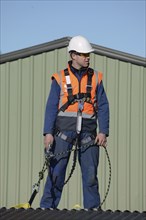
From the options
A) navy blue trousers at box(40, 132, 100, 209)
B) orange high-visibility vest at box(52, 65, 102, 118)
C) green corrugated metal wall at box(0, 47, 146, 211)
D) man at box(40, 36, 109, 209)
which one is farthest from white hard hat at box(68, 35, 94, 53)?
green corrugated metal wall at box(0, 47, 146, 211)

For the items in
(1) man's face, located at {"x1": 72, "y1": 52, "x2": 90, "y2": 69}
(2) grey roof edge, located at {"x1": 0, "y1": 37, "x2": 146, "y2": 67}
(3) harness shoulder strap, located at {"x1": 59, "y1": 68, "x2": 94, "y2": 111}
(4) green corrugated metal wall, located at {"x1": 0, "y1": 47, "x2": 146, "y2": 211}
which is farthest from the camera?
(4) green corrugated metal wall, located at {"x1": 0, "y1": 47, "x2": 146, "y2": 211}

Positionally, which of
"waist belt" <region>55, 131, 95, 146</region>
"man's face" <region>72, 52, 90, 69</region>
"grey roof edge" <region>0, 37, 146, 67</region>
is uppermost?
"grey roof edge" <region>0, 37, 146, 67</region>

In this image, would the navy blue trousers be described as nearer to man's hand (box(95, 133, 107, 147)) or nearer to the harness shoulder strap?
man's hand (box(95, 133, 107, 147))

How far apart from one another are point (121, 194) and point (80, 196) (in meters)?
0.76

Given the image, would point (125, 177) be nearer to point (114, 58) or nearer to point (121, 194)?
point (121, 194)

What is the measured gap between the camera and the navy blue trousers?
7.43 m

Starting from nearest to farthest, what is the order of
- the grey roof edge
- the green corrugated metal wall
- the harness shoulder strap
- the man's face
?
the harness shoulder strap
the man's face
the grey roof edge
the green corrugated metal wall

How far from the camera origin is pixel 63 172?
7527mm

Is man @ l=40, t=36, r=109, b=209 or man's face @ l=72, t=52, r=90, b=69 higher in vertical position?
man's face @ l=72, t=52, r=90, b=69

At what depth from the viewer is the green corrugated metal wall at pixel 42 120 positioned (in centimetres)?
1188

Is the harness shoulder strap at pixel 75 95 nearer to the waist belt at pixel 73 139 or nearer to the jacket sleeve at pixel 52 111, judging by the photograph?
the jacket sleeve at pixel 52 111

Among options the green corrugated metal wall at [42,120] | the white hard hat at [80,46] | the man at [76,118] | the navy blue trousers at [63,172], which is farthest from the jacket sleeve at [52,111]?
the green corrugated metal wall at [42,120]

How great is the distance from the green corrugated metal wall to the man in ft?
13.9

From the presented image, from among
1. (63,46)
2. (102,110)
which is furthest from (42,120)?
(102,110)
